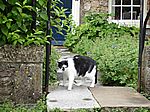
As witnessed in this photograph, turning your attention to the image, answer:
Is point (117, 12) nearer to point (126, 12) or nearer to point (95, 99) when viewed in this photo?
point (126, 12)

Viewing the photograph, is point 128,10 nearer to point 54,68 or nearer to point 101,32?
point 101,32

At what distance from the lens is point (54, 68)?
5664mm

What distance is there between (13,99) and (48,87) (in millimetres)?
673

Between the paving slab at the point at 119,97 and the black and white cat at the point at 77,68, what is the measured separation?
0.25 meters

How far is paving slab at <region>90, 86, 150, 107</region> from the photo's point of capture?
4321mm

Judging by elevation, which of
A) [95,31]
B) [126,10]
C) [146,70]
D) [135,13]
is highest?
[126,10]

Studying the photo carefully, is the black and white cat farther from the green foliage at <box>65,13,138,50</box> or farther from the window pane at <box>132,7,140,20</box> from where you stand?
the window pane at <box>132,7,140,20</box>

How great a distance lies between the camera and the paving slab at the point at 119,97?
432cm

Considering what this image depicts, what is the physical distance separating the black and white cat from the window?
6866 millimetres

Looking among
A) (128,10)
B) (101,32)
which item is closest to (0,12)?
(101,32)

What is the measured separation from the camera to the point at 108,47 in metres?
7.73

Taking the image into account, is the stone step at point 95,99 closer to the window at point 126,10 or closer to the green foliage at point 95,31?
the green foliage at point 95,31

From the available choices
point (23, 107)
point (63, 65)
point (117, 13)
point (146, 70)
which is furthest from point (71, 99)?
point (117, 13)

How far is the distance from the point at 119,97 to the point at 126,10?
7.92m
